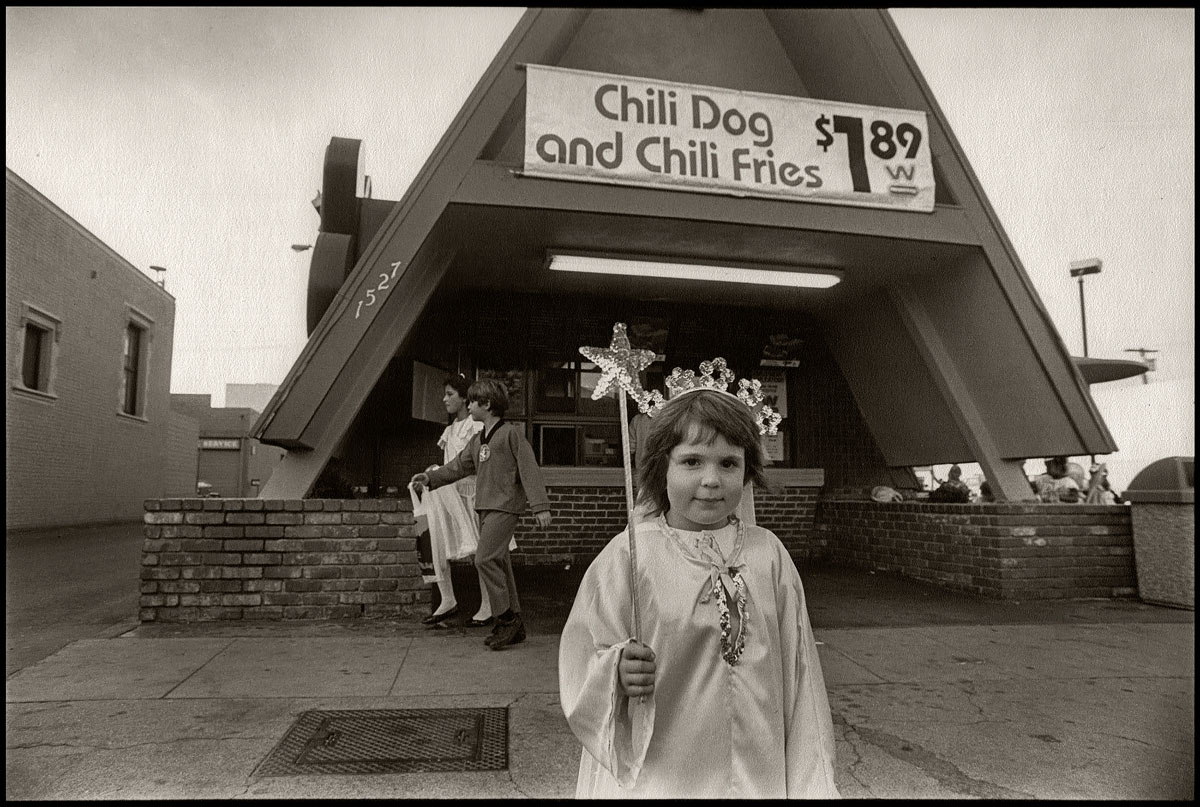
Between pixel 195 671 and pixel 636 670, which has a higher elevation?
pixel 636 670

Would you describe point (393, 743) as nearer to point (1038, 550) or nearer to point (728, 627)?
point (728, 627)

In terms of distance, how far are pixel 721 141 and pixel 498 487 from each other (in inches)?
138

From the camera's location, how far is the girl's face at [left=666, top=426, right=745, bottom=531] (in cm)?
196

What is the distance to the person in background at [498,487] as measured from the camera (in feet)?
16.7

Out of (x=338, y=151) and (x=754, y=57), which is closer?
(x=338, y=151)

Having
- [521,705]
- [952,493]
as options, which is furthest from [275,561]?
[952,493]

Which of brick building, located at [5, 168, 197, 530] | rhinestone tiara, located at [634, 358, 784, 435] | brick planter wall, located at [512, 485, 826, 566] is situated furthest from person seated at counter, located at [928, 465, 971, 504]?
brick building, located at [5, 168, 197, 530]

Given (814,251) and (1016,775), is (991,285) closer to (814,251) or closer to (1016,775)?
(814,251)

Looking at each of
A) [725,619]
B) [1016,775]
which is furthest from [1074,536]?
[725,619]

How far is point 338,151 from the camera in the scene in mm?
7434

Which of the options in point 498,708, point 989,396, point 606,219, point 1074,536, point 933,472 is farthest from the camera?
point 933,472

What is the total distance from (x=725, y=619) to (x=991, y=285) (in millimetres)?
6339

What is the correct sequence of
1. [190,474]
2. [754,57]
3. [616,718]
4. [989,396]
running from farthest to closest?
1. [190,474]
2. [754,57]
3. [989,396]
4. [616,718]

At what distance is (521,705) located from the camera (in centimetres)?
378
